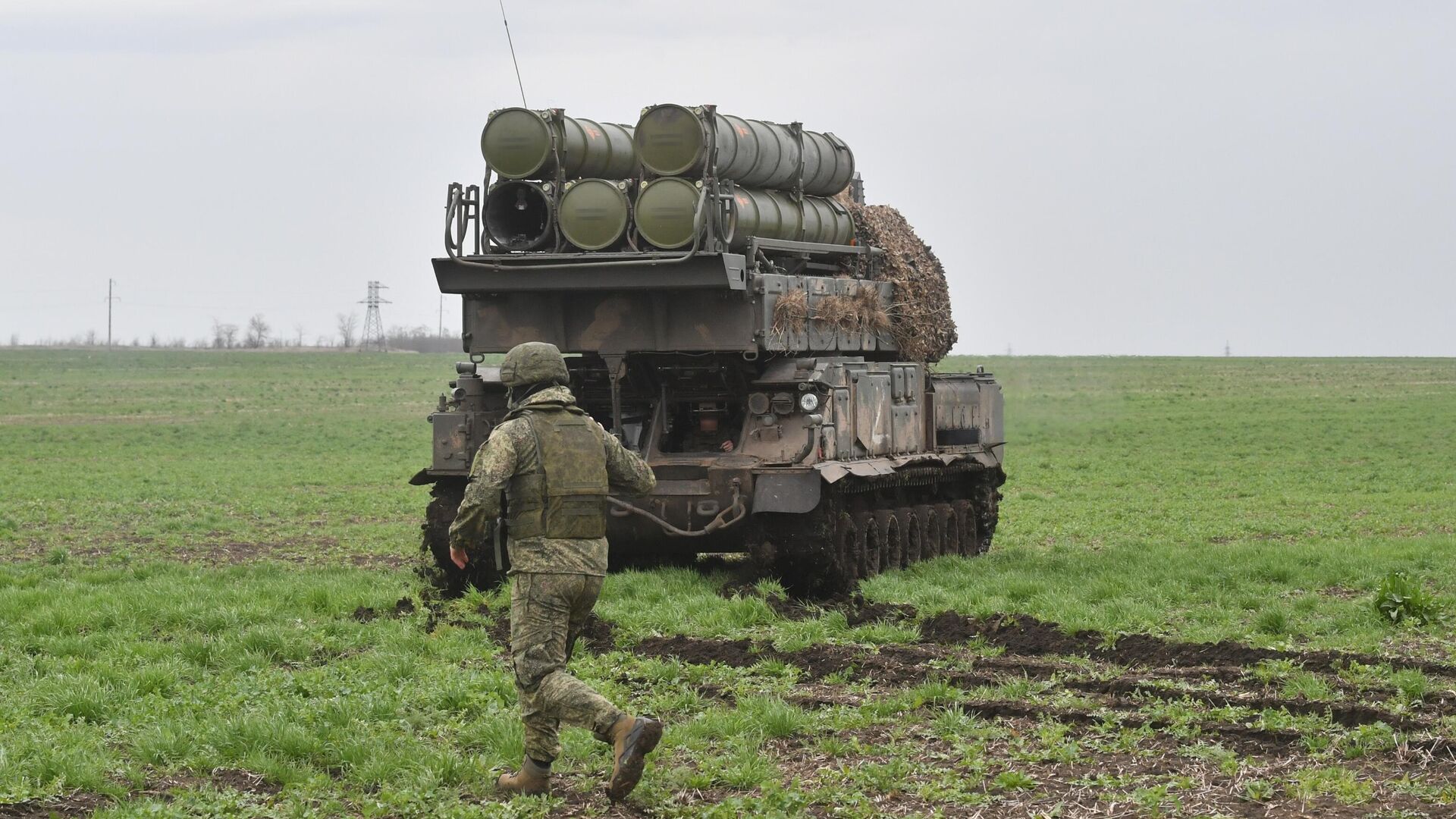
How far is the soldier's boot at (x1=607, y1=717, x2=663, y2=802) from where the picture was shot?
307 inches

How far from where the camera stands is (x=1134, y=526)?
21.3 m

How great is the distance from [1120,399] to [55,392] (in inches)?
1348

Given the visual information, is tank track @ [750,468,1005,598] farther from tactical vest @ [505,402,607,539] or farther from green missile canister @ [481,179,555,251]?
tactical vest @ [505,402,607,539]

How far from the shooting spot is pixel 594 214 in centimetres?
1469

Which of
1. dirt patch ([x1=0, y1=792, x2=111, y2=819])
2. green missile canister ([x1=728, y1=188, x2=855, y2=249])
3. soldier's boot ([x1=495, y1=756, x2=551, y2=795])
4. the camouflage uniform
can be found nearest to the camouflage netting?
green missile canister ([x1=728, y1=188, x2=855, y2=249])

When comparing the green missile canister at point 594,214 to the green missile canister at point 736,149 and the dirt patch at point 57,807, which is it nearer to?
the green missile canister at point 736,149

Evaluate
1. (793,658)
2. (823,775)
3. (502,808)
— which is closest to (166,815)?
(502,808)

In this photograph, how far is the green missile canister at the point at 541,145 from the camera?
1488 cm

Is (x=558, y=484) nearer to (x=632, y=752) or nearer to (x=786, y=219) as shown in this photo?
(x=632, y=752)

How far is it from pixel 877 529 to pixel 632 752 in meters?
8.01

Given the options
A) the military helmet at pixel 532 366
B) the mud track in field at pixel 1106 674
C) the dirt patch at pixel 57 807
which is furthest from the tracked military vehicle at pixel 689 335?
the dirt patch at pixel 57 807

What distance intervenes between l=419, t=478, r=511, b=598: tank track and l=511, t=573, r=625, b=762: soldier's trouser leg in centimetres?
635

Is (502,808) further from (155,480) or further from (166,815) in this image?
(155,480)

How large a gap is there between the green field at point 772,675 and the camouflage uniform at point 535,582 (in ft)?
1.34
